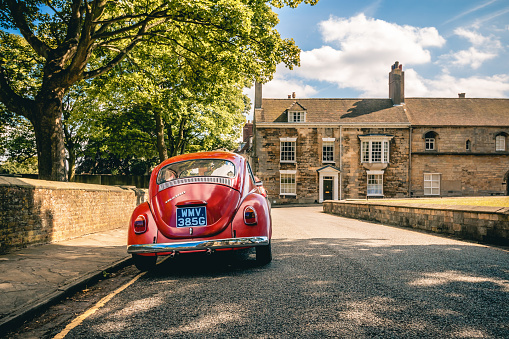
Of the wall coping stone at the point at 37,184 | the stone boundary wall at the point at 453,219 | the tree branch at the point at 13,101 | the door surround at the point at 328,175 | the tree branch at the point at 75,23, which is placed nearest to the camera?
the wall coping stone at the point at 37,184

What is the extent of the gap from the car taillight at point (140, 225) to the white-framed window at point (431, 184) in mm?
35431

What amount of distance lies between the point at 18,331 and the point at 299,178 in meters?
33.2

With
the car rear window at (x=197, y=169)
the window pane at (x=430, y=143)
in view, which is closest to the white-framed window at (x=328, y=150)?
the window pane at (x=430, y=143)

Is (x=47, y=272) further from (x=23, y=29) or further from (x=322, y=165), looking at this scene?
(x=322, y=165)

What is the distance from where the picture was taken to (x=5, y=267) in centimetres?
528

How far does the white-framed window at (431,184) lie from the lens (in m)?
35.6

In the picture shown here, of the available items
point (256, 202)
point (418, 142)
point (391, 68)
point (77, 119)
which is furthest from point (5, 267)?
point (391, 68)

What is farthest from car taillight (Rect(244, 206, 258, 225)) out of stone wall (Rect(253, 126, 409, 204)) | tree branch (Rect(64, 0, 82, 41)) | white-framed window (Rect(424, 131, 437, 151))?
white-framed window (Rect(424, 131, 437, 151))

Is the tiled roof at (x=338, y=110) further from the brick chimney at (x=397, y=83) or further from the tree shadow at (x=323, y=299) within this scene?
the tree shadow at (x=323, y=299)

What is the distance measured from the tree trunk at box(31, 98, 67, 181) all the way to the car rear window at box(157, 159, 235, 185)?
5.84 m

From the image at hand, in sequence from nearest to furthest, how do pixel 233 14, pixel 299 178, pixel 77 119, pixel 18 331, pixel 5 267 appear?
pixel 18 331 → pixel 5 267 → pixel 233 14 → pixel 77 119 → pixel 299 178

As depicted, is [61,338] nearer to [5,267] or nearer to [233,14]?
[5,267]

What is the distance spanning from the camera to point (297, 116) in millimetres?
36219

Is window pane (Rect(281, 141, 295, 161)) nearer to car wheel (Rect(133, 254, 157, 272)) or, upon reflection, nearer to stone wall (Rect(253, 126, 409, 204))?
stone wall (Rect(253, 126, 409, 204))
